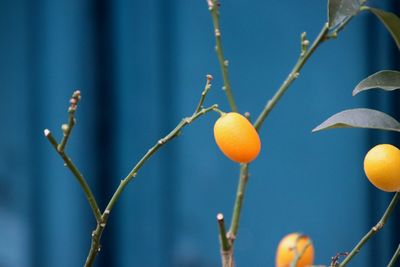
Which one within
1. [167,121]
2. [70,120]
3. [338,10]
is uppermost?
[167,121]

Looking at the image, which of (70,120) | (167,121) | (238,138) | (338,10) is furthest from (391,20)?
(167,121)

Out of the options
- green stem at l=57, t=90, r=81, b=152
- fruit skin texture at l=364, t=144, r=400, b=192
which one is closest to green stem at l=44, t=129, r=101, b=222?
green stem at l=57, t=90, r=81, b=152

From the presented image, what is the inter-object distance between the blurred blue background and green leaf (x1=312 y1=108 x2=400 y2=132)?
1049 mm

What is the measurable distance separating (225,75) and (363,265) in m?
1.10

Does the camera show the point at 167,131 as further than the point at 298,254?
Yes

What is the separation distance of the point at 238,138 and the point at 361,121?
12cm

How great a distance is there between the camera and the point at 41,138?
1.73m

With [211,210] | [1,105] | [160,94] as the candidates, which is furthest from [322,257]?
[1,105]

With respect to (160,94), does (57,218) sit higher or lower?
lower

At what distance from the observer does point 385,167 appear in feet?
1.94

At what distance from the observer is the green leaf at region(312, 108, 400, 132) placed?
0.59 metres

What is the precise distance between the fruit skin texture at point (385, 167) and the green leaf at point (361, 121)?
2 centimetres

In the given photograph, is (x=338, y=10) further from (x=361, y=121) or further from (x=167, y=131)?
(x=167, y=131)

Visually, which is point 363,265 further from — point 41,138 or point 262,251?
point 41,138
